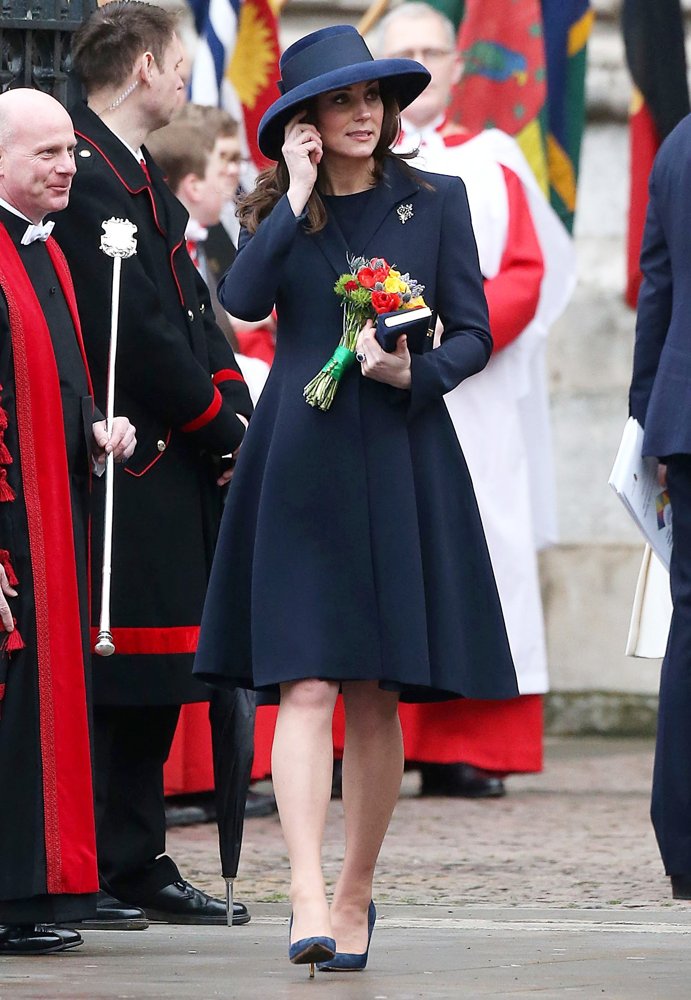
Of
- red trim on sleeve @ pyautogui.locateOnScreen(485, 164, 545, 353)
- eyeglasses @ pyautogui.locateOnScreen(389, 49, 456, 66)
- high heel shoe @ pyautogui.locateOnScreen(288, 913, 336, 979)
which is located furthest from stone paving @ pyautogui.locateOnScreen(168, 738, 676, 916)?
eyeglasses @ pyautogui.locateOnScreen(389, 49, 456, 66)

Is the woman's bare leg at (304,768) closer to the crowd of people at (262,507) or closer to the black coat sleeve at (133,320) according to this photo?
the crowd of people at (262,507)

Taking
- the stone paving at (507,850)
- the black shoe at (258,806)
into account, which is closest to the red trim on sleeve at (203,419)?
the stone paving at (507,850)

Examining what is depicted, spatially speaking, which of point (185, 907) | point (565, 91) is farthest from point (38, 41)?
point (565, 91)

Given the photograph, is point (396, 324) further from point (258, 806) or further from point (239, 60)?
point (239, 60)

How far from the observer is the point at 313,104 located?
5.31m

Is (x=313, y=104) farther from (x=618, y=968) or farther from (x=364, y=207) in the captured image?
(x=618, y=968)

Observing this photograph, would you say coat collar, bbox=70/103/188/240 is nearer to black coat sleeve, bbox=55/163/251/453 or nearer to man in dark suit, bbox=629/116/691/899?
black coat sleeve, bbox=55/163/251/453

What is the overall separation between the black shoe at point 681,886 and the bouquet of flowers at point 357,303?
5.64 feet

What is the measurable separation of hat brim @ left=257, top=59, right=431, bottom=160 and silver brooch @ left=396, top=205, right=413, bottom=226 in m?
0.26

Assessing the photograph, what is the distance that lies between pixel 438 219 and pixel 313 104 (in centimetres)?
35

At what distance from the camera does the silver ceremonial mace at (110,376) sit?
18.4ft

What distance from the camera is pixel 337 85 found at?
5137 millimetres

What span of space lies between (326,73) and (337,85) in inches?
3.2

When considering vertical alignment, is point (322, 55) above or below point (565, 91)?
below
